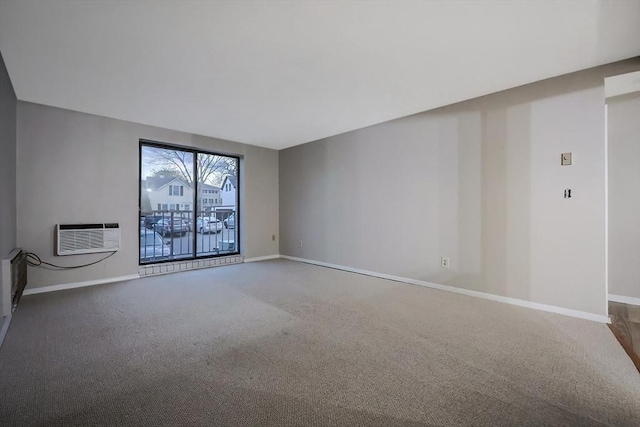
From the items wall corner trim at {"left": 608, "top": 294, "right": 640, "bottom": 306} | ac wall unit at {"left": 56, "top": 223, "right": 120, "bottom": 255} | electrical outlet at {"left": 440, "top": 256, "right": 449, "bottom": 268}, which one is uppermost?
ac wall unit at {"left": 56, "top": 223, "right": 120, "bottom": 255}

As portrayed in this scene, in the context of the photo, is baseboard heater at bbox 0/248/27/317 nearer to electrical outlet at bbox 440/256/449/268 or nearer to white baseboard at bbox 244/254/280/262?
white baseboard at bbox 244/254/280/262

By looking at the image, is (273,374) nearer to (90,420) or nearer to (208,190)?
(90,420)

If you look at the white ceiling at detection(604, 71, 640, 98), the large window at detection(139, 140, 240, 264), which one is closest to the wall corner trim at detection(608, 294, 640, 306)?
the white ceiling at detection(604, 71, 640, 98)

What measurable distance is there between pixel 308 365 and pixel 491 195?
2.67 m

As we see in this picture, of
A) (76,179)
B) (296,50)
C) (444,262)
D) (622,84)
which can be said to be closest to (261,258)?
(76,179)

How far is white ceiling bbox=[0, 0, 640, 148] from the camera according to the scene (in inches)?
72.4

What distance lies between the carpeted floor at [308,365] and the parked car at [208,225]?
2072 millimetres

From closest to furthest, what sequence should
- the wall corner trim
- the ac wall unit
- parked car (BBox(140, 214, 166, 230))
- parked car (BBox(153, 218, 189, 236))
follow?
1. the wall corner trim
2. the ac wall unit
3. parked car (BBox(140, 214, 166, 230))
4. parked car (BBox(153, 218, 189, 236))

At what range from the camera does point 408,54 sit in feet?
7.71

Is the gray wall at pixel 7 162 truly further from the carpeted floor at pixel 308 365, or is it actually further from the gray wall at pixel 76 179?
the carpeted floor at pixel 308 365

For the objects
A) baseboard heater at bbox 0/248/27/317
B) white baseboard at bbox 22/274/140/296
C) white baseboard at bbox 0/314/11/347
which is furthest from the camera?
white baseboard at bbox 22/274/140/296

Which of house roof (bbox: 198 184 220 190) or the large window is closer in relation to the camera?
the large window

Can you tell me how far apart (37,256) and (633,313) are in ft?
21.3

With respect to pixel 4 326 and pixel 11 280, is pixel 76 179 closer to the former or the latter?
pixel 11 280
